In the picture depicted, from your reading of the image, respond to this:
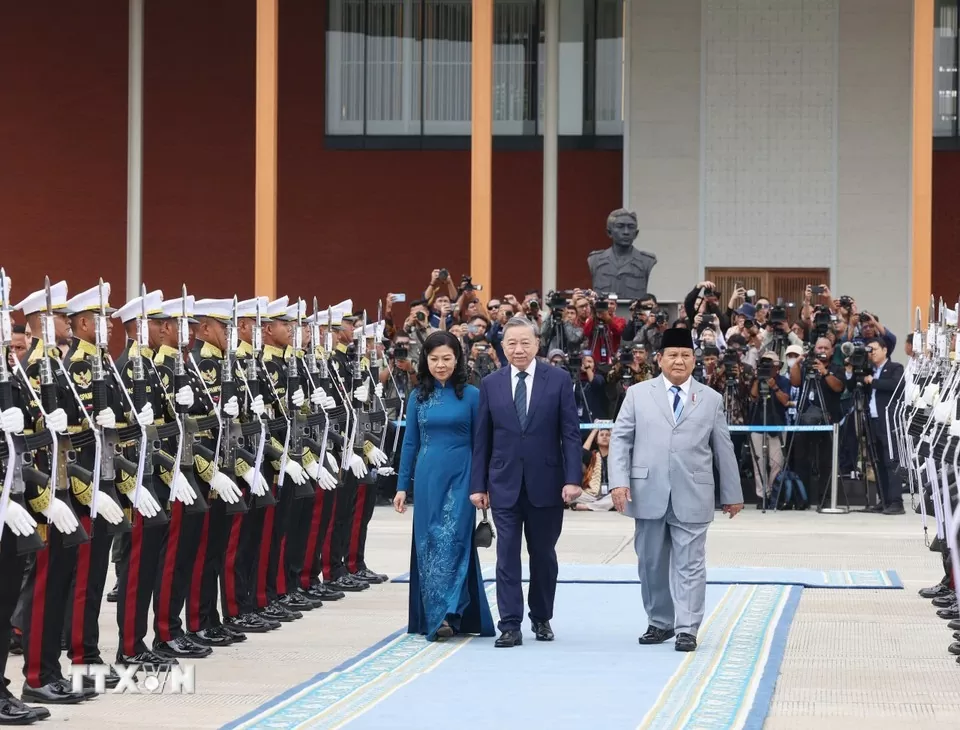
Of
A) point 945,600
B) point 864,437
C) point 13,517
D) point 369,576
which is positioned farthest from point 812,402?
point 13,517

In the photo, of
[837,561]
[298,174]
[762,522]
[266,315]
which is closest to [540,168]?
[298,174]

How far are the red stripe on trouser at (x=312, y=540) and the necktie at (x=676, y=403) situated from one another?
2.95 metres

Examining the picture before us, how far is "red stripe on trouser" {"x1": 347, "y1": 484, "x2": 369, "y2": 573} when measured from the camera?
13.0m

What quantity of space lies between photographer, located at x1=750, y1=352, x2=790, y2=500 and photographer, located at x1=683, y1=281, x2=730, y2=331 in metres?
1.08

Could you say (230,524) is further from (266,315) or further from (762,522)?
(762,522)

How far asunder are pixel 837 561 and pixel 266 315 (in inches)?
225

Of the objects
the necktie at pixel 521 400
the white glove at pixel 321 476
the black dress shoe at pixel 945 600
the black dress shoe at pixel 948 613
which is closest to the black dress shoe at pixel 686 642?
the necktie at pixel 521 400

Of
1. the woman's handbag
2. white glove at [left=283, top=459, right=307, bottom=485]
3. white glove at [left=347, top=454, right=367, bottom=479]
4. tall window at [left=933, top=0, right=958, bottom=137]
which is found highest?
tall window at [left=933, top=0, right=958, bottom=137]

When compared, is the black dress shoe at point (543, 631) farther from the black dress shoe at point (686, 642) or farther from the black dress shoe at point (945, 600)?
the black dress shoe at point (945, 600)

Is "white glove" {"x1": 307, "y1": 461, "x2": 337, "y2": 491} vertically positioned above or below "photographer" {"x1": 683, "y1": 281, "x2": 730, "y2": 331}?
below

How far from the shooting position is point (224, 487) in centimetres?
996

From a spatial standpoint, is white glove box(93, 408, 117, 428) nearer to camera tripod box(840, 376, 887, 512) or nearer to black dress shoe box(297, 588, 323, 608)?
black dress shoe box(297, 588, 323, 608)

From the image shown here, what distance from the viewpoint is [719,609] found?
11516 mm

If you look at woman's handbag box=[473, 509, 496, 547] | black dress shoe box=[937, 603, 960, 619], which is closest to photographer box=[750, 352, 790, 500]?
black dress shoe box=[937, 603, 960, 619]
